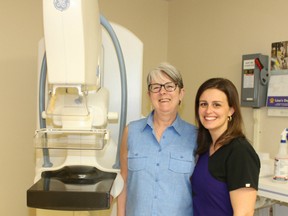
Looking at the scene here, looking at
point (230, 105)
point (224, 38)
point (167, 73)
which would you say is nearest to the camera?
point (230, 105)

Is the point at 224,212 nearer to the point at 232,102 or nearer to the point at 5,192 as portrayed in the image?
the point at 232,102

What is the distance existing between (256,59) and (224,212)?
4.32 feet

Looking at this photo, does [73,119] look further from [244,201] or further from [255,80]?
[255,80]

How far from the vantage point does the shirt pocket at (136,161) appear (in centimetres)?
137

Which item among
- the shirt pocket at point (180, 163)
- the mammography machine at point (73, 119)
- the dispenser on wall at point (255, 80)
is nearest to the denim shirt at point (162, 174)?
the shirt pocket at point (180, 163)

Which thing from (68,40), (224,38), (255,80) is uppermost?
(224,38)

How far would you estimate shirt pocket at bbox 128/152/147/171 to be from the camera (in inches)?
53.9

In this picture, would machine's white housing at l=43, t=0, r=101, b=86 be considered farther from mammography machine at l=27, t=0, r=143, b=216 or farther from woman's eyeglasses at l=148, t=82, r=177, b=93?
woman's eyeglasses at l=148, t=82, r=177, b=93

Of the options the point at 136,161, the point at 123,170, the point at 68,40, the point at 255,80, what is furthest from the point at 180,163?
the point at 255,80

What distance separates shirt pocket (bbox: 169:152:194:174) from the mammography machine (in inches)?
9.3

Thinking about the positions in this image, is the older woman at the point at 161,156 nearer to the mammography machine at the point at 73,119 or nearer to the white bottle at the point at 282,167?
the mammography machine at the point at 73,119

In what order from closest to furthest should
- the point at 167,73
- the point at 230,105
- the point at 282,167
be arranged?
the point at 230,105 < the point at 167,73 < the point at 282,167

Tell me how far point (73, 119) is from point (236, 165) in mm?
613

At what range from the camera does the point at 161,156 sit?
53.4 inches
